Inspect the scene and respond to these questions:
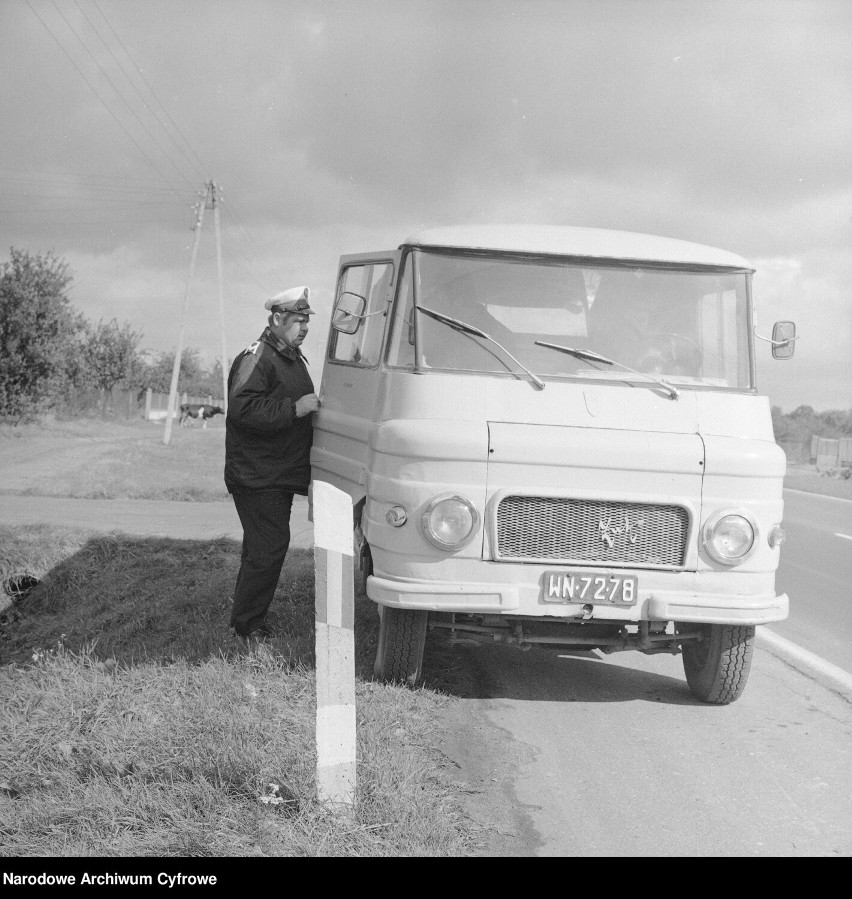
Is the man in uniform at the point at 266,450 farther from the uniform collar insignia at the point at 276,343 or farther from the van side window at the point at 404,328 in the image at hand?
the van side window at the point at 404,328

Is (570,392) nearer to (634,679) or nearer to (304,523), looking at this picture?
(634,679)

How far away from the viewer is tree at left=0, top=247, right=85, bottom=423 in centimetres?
3441

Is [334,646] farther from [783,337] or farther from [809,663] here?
[809,663]

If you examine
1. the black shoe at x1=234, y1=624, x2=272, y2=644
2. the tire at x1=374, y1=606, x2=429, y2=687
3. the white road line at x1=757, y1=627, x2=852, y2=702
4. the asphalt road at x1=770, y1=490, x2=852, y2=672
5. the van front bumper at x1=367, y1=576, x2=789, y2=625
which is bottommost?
the asphalt road at x1=770, y1=490, x2=852, y2=672

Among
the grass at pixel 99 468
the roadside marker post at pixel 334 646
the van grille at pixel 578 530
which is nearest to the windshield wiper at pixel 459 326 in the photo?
the van grille at pixel 578 530

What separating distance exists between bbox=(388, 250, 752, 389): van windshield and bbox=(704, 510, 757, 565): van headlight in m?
0.85

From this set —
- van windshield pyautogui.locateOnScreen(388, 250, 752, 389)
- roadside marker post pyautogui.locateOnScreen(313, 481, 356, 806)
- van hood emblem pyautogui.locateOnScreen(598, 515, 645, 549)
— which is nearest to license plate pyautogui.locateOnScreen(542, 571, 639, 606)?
van hood emblem pyautogui.locateOnScreen(598, 515, 645, 549)

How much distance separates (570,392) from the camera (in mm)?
5461

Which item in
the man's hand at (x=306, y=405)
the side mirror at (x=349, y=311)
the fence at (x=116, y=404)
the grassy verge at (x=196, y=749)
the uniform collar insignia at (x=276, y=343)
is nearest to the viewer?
the grassy verge at (x=196, y=749)

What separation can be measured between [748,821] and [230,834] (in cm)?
195

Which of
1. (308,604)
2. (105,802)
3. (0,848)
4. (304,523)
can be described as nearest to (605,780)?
(105,802)

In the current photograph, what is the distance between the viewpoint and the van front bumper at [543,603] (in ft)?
17.0

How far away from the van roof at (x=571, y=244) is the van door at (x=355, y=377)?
33cm

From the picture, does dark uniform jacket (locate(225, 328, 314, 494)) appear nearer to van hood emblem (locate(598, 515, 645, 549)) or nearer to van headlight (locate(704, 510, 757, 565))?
van hood emblem (locate(598, 515, 645, 549))
